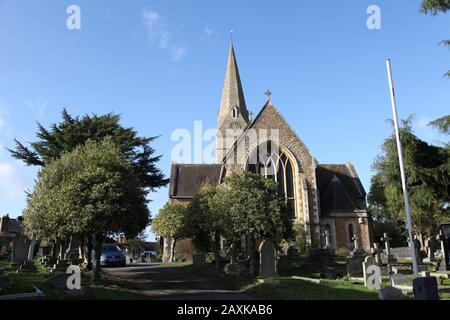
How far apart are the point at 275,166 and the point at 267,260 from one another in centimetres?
1857

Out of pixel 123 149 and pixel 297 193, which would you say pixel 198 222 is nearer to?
pixel 123 149

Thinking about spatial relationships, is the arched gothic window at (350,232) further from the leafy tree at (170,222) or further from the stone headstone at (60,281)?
the stone headstone at (60,281)

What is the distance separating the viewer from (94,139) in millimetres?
29406

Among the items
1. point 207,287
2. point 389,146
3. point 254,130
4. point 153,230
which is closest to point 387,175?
point 389,146

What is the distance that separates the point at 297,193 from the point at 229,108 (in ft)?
74.4

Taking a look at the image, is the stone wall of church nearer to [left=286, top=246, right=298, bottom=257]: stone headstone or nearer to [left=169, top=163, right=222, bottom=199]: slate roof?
[left=286, top=246, right=298, bottom=257]: stone headstone

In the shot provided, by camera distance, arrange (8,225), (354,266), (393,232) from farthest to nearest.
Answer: (393,232) < (8,225) < (354,266)

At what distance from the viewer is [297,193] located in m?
35.7

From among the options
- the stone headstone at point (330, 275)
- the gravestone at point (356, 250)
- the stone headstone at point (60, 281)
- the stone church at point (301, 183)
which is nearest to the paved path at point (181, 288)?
the stone headstone at point (60, 281)

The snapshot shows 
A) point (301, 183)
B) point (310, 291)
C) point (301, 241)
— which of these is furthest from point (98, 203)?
point (301, 183)

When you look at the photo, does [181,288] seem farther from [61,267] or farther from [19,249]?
[19,249]

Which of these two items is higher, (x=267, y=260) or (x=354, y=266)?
(x=267, y=260)

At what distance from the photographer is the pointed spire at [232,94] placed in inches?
2172

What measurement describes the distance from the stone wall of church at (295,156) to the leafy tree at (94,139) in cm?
735
